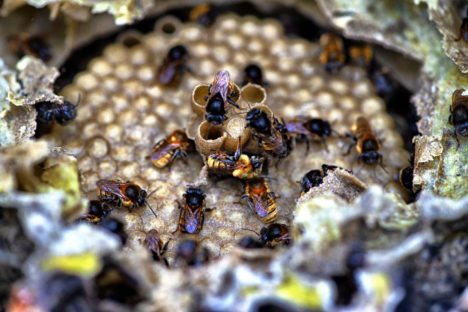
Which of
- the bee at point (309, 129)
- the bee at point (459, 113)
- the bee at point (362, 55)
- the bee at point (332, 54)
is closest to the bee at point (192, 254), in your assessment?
the bee at point (309, 129)

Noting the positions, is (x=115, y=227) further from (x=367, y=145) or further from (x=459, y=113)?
(x=459, y=113)

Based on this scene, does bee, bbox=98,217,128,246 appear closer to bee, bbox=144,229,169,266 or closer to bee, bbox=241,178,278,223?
bee, bbox=144,229,169,266

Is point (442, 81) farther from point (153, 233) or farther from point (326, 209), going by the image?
point (153, 233)

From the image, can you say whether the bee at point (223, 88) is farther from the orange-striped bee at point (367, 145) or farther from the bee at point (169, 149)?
the orange-striped bee at point (367, 145)

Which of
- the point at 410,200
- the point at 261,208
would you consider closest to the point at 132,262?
the point at 261,208

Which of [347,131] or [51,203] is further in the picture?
[347,131]

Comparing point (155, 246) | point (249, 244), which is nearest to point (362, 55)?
point (249, 244)

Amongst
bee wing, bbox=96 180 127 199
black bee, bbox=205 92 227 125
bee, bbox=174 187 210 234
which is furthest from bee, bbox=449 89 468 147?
bee wing, bbox=96 180 127 199
